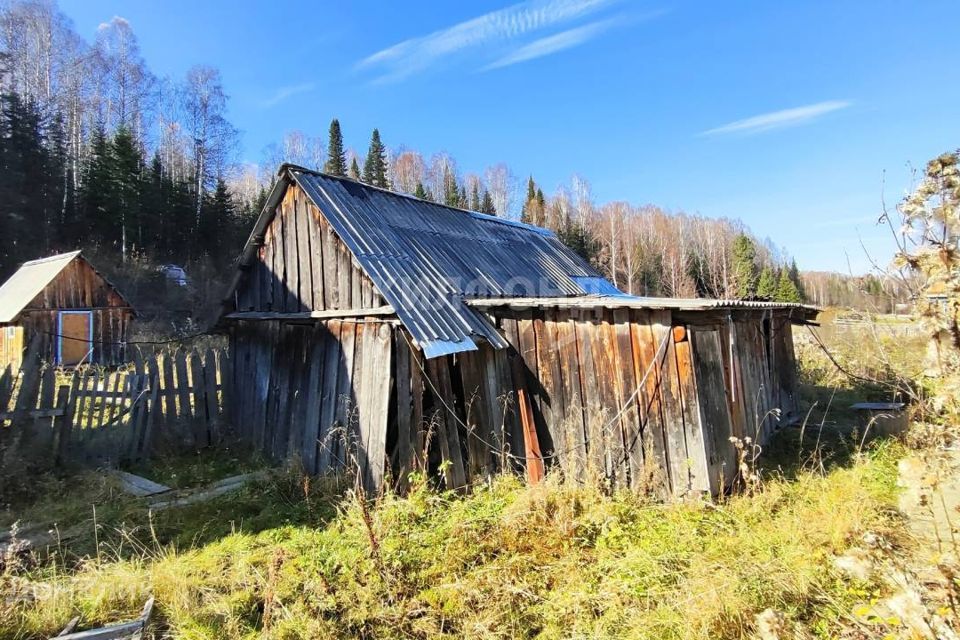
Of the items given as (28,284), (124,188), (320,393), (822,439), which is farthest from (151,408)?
(124,188)

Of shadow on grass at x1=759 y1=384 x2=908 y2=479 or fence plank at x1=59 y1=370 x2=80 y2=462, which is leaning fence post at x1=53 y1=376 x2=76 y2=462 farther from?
shadow on grass at x1=759 y1=384 x2=908 y2=479

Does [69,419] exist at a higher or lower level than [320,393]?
lower

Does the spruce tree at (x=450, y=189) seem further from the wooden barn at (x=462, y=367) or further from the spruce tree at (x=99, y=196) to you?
the wooden barn at (x=462, y=367)

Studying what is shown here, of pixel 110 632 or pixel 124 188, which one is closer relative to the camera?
pixel 110 632

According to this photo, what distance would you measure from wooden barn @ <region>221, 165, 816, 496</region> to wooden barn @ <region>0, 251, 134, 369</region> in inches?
458

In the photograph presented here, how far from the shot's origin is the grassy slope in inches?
147

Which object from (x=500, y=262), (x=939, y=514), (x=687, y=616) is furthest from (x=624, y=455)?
(x=500, y=262)

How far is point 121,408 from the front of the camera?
297 inches

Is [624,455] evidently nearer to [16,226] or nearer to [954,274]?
[954,274]

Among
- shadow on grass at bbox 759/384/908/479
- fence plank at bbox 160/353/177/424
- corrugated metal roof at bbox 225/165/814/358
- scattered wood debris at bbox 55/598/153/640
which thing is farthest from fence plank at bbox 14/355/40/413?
shadow on grass at bbox 759/384/908/479

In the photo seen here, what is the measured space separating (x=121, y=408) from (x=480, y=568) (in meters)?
6.60

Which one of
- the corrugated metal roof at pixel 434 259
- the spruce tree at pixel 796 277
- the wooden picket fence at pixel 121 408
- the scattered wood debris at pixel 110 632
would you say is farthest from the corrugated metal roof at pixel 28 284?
the spruce tree at pixel 796 277

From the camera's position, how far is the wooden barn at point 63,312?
52.0ft

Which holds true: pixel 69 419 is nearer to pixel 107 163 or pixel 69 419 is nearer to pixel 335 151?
pixel 107 163
